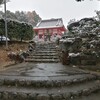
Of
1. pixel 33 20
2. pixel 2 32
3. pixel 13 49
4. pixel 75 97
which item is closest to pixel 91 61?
pixel 75 97

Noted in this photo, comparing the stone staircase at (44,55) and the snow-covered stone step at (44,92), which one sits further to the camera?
the stone staircase at (44,55)

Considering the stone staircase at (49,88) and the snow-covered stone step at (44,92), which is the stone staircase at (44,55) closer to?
the stone staircase at (49,88)

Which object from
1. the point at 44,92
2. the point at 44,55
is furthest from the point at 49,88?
the point at 44,55

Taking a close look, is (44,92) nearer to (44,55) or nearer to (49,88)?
(49,88)

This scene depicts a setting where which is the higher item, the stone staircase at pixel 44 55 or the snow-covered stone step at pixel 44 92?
the stone staircase at pixel 44 55

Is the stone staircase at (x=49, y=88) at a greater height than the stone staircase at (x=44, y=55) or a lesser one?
lesser

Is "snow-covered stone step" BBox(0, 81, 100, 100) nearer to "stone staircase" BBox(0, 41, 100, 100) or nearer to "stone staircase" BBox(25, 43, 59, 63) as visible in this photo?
"stone staircase" BBox(0, 41, 100, 100)

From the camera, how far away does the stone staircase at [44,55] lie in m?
8.99

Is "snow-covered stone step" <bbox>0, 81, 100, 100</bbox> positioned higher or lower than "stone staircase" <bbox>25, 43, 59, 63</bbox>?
lower

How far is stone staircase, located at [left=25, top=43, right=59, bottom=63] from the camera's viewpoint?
899 cm

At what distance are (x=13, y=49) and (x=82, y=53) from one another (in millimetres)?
5292

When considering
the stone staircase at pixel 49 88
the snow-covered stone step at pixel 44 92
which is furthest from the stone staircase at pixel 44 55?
the snow-covered stone step at pixel 44 92

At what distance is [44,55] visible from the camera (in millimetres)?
9602

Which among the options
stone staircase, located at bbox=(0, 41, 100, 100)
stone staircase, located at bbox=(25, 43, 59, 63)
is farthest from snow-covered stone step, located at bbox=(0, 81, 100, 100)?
stone staircase, located at bbox=(25, 43, 59, 63)
